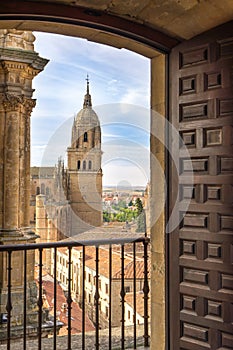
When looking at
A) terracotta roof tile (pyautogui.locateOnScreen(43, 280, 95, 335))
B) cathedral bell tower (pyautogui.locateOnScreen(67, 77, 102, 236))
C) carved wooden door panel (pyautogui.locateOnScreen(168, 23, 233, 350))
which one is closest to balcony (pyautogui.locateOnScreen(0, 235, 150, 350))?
terracotta roof tile (pyautogui.locateOnScreen(43, 280, 95, 335))

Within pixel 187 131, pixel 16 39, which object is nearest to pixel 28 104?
pixel 16 39

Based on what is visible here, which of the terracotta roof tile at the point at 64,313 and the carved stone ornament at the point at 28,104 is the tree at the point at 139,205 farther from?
the carved stone ornament at the point at 28,104

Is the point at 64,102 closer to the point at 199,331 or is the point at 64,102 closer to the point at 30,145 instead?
the point at 30,145

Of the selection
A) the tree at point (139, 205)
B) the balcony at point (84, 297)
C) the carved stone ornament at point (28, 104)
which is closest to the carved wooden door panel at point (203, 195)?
the balcony at point (84, 297)

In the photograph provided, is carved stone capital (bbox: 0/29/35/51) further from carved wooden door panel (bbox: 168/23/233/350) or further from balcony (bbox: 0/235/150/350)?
carved wooden door panel (bbox: 168/23/233/350)

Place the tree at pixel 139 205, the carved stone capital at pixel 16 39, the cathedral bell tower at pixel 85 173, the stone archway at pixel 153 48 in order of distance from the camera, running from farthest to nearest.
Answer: the carved stone capital at pixel 16 39 < the cathedral bell tower at pixel 85 173 < the tree at pixel 139 205 < the stone archway at pixel 153 48

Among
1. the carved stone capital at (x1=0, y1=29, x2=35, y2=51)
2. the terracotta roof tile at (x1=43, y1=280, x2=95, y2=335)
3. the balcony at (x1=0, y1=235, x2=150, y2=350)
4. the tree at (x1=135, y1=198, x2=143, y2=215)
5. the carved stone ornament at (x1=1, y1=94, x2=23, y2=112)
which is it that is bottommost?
the terracotta roof tile at (x1=43, y1=280, x2=95, y2=335)

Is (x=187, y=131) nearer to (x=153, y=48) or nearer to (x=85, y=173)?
(x=153, y=48)
